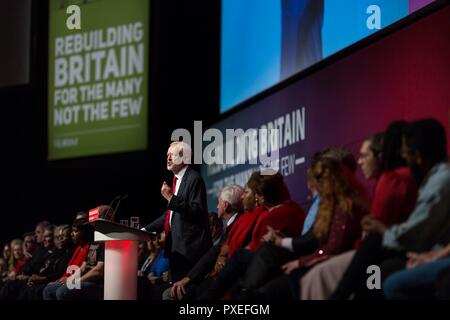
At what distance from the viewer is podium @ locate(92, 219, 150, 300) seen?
4.93 meters

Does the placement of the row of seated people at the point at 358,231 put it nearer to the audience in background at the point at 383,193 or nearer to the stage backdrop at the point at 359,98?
the audience in background at the point at 383,193

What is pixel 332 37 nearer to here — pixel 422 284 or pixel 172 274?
pixel 172 274

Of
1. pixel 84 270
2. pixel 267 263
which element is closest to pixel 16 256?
pixel 84 270

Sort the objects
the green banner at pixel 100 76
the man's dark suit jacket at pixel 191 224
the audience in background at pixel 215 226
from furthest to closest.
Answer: the green banner at pixel 100 76
the audience in background at pixel 215 226
the man's dark suit jacket at pixel 191 224

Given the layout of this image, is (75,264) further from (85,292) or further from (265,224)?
(265,224)

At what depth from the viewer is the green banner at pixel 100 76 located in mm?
9031

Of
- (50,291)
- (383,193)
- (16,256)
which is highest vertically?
(383,193)

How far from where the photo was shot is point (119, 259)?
4980 mm

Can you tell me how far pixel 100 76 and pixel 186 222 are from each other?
421cm

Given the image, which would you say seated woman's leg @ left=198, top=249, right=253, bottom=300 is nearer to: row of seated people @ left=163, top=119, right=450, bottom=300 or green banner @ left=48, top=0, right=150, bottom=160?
row of seated people @ left=163, top=119, right=450, bottom=300

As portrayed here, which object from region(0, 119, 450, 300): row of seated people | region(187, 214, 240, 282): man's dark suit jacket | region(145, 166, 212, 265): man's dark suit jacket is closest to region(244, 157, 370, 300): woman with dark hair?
region(0, 119, 450, 300): row of seated people

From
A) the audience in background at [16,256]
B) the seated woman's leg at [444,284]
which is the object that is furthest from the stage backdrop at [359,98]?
the audience in background at [16,256]

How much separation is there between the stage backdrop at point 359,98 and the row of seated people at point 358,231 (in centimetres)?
98

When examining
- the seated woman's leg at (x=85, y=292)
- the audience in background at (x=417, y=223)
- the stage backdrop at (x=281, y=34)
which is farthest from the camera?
the stage backdrop at (x=281, y=34)
